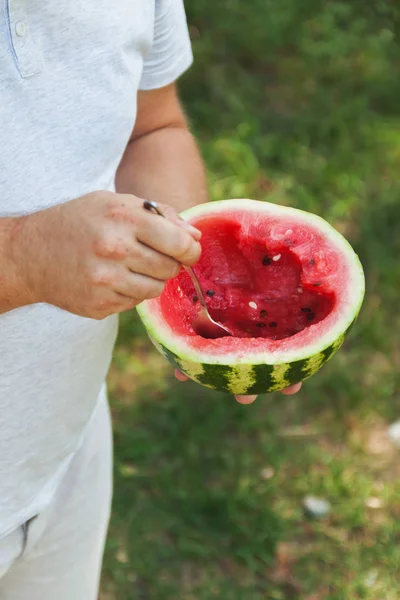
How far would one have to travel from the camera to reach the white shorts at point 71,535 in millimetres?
1722

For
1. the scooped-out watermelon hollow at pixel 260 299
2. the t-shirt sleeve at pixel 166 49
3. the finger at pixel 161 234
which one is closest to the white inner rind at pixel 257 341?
the scooped-out watermelon hollow at pixel 260 299

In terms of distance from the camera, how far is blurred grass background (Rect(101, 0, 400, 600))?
2.64m

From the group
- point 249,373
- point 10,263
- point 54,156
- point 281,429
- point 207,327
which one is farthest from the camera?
point 281,429

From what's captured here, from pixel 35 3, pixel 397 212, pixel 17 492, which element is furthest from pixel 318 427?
pixel 35 3

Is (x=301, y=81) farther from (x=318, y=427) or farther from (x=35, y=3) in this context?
(x=35, y=3)

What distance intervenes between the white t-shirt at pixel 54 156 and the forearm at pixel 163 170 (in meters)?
0.24

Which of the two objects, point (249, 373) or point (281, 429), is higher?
point (249, 373)

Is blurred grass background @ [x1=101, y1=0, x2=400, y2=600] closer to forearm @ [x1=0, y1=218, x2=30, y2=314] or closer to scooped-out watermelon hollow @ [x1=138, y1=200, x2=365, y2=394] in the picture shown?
scooped-out watermelon hollow @ [x1=138, y1=200, x2=365, y2=394]

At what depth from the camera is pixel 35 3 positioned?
126 cm

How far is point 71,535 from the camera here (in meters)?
1.78

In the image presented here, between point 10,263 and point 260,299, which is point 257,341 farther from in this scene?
point 10,263

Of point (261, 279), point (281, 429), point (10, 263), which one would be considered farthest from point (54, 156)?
point (281, 429)

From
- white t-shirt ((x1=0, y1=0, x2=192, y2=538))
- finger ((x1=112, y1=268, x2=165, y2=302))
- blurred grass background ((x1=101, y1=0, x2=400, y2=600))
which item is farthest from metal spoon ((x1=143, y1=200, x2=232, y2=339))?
blurred grass background ((x1=101, y1=0, x2=400, y2=600))

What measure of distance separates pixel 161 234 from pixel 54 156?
37cm
